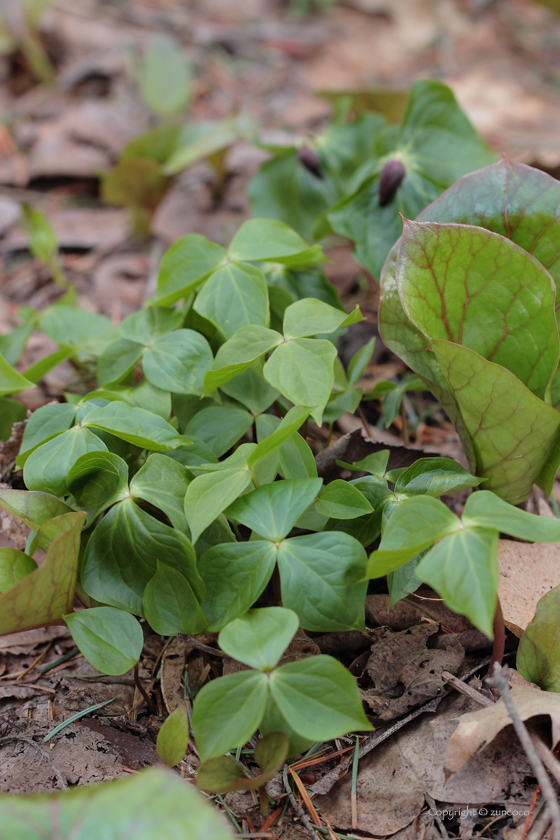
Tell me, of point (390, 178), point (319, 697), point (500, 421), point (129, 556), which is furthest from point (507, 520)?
point (390, 178)

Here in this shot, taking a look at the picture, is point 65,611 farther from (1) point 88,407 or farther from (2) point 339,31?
(2) point 339,31

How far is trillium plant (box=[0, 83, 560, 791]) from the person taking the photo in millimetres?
1120

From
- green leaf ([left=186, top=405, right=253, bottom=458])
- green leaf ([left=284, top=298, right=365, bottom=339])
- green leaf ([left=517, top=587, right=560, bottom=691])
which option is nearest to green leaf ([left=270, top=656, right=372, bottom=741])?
green leaf ([left=517, top=587, right=560, bottom=691])

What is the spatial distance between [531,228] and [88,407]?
1.27 meters

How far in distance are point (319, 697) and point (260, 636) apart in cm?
16

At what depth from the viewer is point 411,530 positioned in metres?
1.12

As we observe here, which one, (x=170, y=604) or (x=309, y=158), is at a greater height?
(x=309, y=158)

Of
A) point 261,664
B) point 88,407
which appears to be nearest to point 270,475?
point 261,664

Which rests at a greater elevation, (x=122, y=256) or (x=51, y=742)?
(x=122, y=256)

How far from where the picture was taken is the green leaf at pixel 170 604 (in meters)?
1.28

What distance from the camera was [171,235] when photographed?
3.16 m

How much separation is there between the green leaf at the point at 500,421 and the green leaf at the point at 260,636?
0.65 meters

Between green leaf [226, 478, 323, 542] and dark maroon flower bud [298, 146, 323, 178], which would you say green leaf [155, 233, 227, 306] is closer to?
green leaf [226, 478, 323, 542]

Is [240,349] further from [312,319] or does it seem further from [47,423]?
[47,423]
